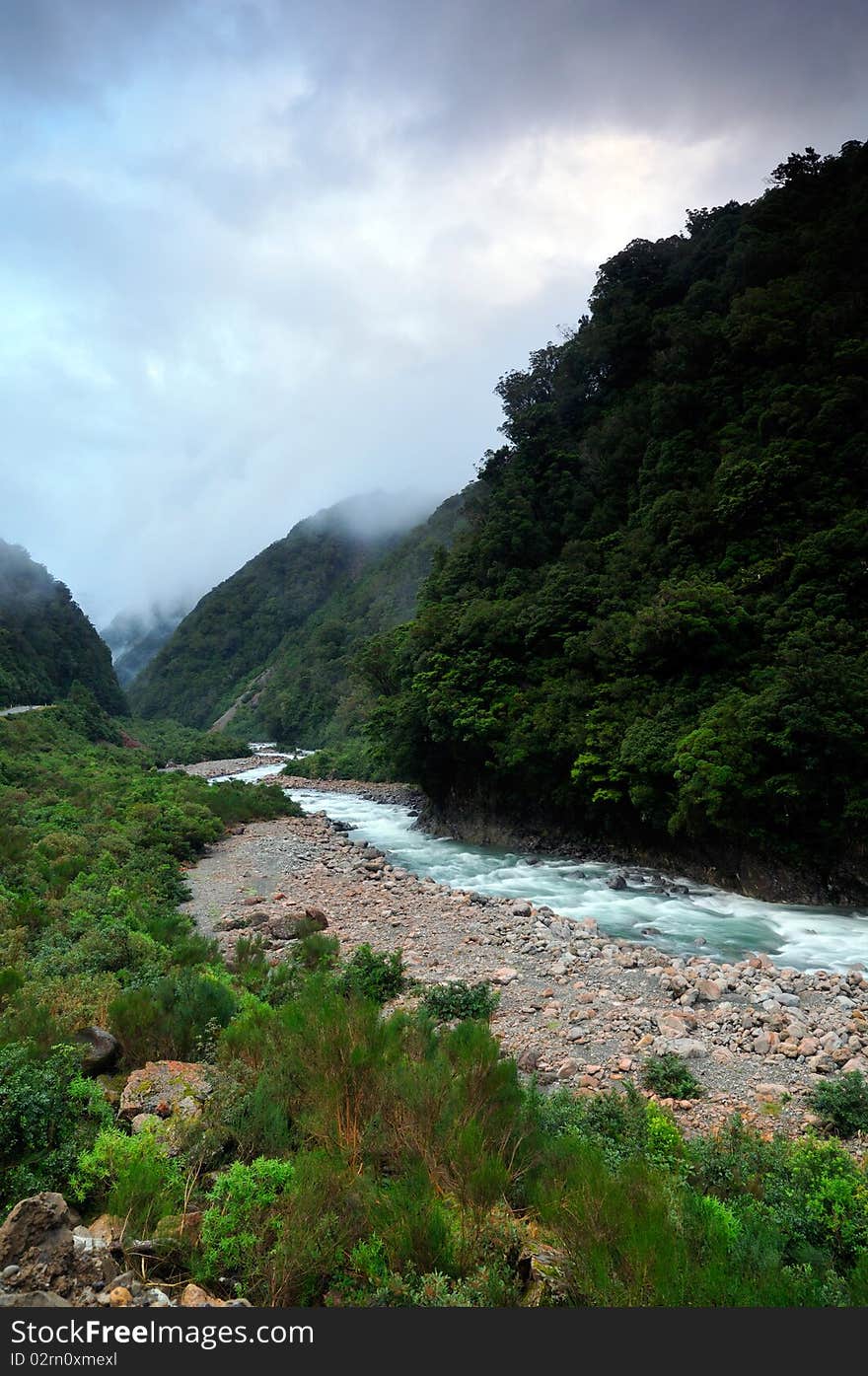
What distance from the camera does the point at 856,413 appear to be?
17.2 metres

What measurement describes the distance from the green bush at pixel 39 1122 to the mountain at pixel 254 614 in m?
107

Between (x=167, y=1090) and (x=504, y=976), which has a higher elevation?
(x=167, y=1090)

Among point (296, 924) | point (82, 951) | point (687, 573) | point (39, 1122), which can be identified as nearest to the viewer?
point (39, 1122)

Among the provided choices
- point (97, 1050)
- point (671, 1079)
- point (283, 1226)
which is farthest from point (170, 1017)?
point (671, 1079)

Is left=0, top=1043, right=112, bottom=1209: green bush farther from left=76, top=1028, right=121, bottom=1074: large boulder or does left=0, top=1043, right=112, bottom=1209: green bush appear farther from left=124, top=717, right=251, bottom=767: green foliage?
left=124, top=717, right=251, bottom=767: green foliage

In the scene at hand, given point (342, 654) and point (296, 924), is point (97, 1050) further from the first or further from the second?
point (342, 654)

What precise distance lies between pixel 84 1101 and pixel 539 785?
1654 centimetres

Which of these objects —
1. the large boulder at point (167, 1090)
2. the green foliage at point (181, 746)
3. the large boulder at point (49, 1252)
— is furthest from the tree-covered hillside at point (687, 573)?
the green foliage at point (181, 746)

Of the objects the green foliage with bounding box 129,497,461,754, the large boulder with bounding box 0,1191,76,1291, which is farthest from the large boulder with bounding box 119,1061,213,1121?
the green foliage with bounding box 129,497,461,754

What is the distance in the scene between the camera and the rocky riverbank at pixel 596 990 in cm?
645

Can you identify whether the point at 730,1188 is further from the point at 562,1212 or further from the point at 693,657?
the point at 693,657

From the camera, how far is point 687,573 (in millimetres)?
18656

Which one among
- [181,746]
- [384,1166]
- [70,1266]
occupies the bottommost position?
[181,746]

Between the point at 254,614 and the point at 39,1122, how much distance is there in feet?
419
